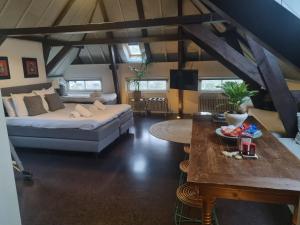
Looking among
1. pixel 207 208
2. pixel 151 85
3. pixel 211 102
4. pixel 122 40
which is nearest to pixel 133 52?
pixel 151 85

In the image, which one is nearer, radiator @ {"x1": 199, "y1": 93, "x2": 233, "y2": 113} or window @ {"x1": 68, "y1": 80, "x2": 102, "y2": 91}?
radiator @ {"x1": 199, "y1": 93, "x2": 233, "y2": 113}

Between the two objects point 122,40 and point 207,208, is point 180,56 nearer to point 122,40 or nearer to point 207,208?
point 122,40

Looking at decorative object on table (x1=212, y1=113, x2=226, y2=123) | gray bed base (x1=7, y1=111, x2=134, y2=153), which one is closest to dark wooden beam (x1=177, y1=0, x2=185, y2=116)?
gray bed base (x1=7, y1=111, x2=134, y2=153)

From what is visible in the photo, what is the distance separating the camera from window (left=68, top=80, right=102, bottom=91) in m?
8.22

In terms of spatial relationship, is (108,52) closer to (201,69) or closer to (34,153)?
(201,69)

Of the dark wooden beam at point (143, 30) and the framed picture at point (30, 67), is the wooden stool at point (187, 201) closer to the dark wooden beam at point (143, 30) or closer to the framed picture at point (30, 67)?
the dark wooden beam at point (143, 30)

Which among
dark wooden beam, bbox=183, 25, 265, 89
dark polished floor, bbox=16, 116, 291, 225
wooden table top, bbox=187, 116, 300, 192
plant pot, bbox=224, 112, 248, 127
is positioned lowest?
dark polished floor, bbox=16, 116, 291, 225

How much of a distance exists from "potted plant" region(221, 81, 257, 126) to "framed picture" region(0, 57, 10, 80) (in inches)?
191

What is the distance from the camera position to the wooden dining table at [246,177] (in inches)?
52.7

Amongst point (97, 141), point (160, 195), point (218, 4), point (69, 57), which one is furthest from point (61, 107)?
point (218, 4)

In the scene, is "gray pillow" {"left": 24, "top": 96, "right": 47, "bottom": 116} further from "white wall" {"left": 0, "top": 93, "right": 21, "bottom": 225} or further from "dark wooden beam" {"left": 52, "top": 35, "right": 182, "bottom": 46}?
"white wall" {"left": 0, "top": 93, "right": 21, "bottom": 225}

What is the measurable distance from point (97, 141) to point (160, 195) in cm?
159

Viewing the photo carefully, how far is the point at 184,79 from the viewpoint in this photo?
665 centimetres

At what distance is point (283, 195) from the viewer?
4.36 ft
